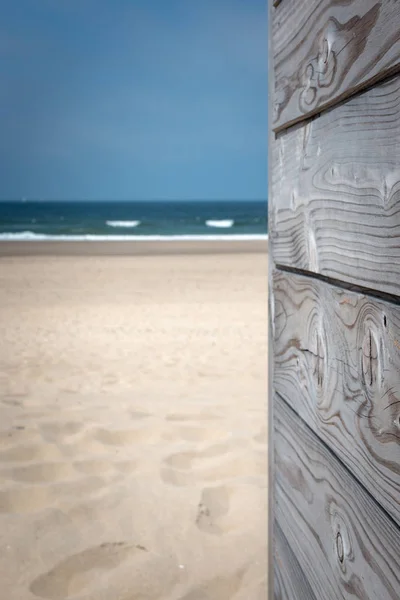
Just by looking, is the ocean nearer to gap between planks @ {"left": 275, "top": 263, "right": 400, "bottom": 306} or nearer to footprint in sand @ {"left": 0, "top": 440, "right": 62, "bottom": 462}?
footprint in sand @ {"left": 0, "top": 440, "right": 62, "bottom": 462}

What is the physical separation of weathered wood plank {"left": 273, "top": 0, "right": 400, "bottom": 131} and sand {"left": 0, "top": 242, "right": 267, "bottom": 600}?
159cm

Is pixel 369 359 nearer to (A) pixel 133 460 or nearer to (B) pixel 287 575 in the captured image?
(B) pixel 287 575

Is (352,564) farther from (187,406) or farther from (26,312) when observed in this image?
(26,312)

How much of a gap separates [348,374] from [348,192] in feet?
1.00

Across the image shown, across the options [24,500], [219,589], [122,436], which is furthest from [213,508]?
[122,436]

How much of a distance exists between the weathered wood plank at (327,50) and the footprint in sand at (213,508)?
5.43ft

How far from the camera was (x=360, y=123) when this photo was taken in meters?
0.98

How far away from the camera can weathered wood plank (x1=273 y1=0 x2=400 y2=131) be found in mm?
880

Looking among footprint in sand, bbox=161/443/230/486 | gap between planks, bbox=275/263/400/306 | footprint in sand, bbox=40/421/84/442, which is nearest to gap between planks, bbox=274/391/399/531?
gap between planks, bbox=275/263/400/306

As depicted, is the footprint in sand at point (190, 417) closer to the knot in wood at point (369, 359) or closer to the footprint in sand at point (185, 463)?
the footprint in sand at point (185, 463)

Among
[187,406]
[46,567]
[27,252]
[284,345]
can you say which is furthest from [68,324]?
[27,252]

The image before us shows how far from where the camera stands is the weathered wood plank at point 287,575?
54.5 inches

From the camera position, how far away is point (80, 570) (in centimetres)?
218

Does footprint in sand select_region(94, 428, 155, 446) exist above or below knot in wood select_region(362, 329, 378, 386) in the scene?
below
